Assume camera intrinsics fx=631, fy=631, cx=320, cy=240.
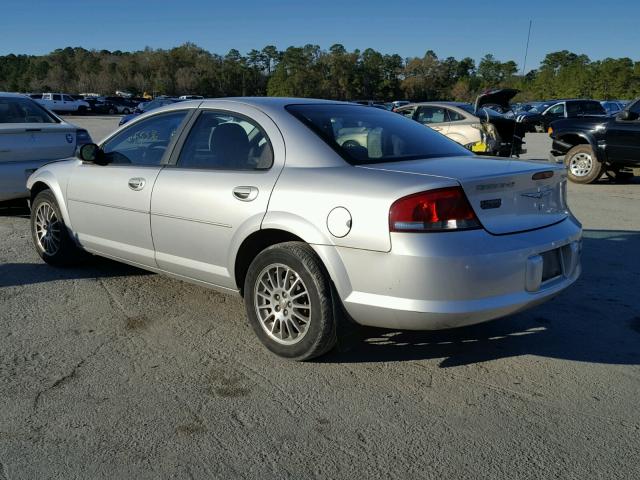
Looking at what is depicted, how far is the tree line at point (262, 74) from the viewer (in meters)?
102

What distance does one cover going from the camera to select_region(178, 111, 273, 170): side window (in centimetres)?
406

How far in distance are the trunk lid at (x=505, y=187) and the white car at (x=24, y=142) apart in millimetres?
5537

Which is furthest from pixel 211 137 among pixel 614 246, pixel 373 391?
pixel 614 246

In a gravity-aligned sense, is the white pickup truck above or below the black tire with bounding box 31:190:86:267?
below

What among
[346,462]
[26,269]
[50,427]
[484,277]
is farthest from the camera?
[26,269]

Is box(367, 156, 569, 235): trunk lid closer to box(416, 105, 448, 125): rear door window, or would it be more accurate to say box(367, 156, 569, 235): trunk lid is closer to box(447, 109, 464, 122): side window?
box(447, 109, 464, 122): side window

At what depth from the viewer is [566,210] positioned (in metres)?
4.06

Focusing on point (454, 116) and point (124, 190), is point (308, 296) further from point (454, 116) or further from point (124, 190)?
point (454, 116)

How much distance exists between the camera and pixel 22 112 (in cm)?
840

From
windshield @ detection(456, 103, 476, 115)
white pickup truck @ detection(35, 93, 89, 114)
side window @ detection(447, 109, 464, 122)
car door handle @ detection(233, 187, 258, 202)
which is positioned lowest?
white pickup truck @ detection(35, 93, 89, 114)

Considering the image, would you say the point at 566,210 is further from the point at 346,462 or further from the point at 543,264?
the point at 346,462

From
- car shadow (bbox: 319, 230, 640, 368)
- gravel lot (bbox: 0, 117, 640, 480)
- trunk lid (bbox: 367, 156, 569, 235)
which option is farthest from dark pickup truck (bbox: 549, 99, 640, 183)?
trunk lid (bbox: 367, 156, 569, 235)

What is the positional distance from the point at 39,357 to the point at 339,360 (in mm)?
1837

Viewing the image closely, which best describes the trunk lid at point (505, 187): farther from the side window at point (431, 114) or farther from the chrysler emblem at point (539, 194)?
the side window at point (431, 114)
